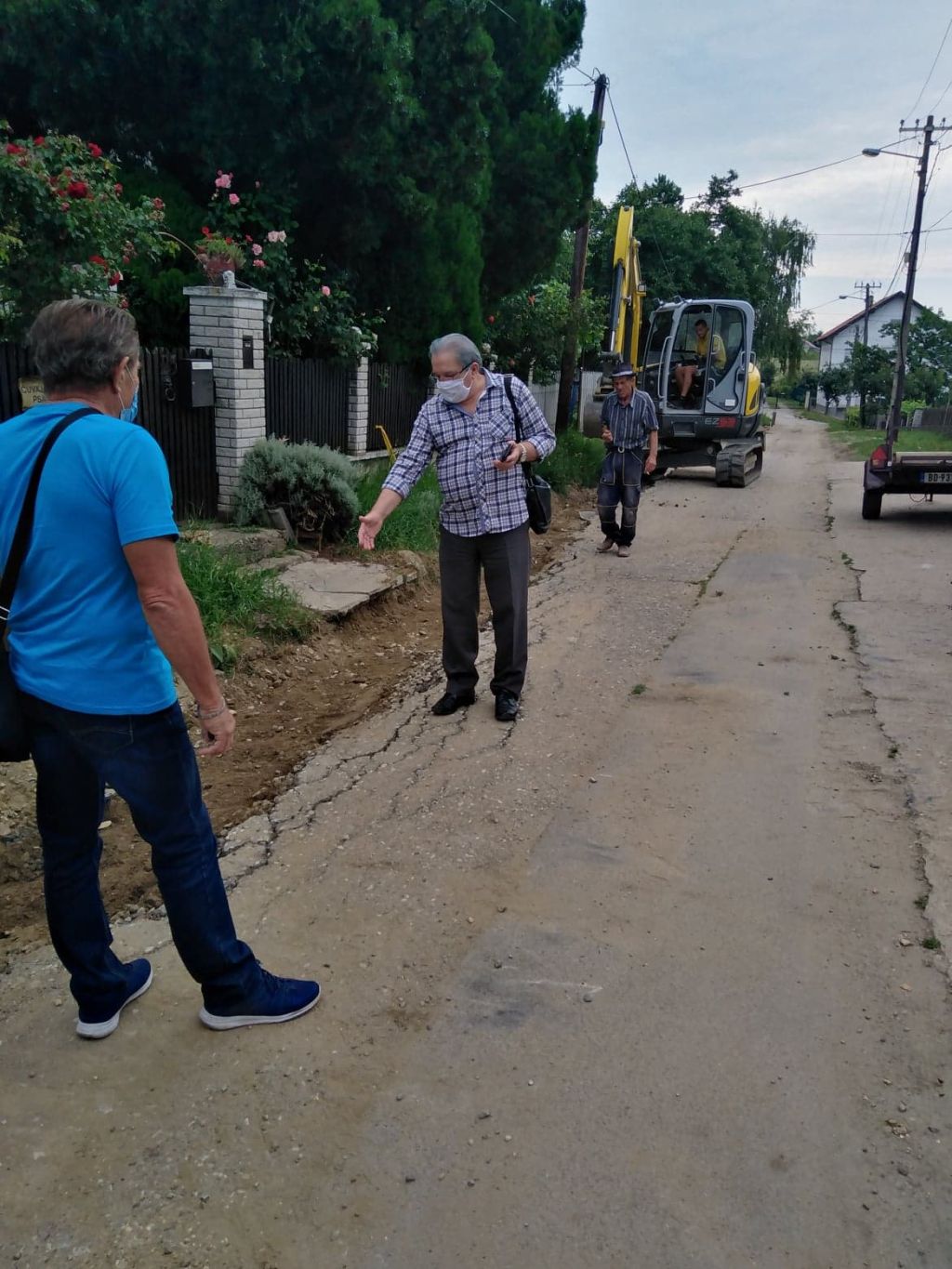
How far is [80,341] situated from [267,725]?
129 inches

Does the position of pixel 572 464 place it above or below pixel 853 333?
below

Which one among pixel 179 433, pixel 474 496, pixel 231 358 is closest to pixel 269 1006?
pixel 474 496

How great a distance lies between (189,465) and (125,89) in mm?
3802

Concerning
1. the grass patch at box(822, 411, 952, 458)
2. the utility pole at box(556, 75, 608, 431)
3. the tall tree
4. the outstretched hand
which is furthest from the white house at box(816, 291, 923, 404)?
the outstretched hand

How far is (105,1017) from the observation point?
2.89 meters

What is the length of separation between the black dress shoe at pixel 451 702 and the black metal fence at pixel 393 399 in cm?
685

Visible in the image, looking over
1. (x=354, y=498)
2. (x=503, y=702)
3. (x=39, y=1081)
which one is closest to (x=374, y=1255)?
(x=39, y=1081)

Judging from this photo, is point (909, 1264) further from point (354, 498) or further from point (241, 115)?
point (241, 115)

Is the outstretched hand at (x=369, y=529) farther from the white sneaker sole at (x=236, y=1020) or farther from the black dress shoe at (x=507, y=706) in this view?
the white sneaker sole at (x=236, y=1020)

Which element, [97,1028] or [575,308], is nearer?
[97,1028]

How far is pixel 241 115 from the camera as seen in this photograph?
965 cm

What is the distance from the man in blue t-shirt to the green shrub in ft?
19.9

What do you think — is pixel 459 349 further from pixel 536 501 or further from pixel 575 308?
pixel 575 308

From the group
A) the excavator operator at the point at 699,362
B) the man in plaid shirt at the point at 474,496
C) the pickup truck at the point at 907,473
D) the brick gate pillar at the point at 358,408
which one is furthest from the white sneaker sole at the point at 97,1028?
the excavator operator at the point at 699,362
